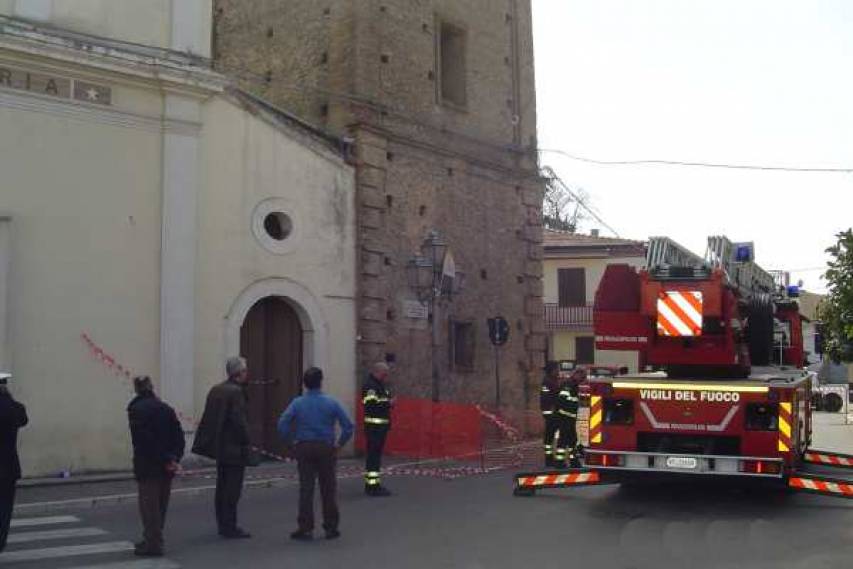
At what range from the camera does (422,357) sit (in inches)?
723

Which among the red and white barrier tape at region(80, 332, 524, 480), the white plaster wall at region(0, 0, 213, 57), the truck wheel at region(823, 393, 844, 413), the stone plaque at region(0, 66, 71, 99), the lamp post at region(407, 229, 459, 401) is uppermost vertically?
the white plaster wall at region(0, 0, 213, 57)

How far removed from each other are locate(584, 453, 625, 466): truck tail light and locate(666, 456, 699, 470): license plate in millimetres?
552

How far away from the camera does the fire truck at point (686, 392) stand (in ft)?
33.7

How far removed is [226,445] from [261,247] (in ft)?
22.8

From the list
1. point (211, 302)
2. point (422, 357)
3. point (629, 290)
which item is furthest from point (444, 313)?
point (629, 290)

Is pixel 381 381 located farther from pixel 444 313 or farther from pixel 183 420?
pixel 444 313

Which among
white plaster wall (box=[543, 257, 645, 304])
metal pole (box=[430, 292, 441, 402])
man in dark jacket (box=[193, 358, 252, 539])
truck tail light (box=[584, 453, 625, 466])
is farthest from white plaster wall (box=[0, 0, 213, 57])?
white plaster wall (box=[543, 257, 645, 304])

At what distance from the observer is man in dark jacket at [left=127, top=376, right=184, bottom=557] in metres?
8.30

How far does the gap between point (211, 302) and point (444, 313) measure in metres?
5.45

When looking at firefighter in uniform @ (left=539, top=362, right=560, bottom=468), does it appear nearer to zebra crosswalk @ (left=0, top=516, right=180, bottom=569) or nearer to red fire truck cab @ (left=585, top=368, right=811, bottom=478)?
red fire truck cab @ (left=585, top=368, right=811, bottom=478)

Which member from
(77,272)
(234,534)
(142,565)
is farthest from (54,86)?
(142,565)

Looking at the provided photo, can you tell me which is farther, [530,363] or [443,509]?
[530,363]

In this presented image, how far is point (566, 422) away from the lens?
1413cm

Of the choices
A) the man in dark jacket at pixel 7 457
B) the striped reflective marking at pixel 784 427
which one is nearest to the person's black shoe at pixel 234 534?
the man in dark jacket at pixel 7 457
